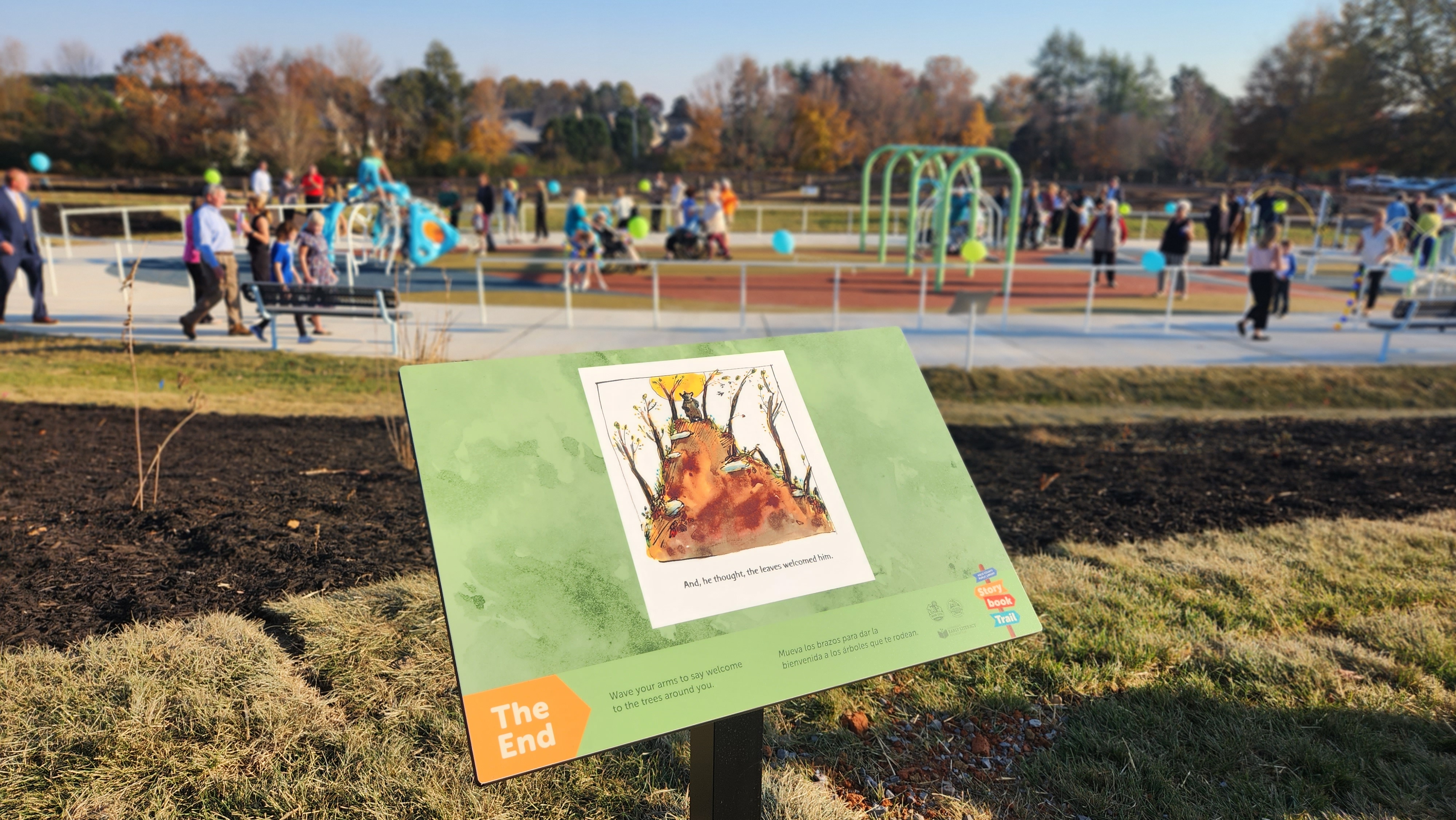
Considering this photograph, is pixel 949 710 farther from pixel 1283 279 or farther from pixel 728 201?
pixel 728 201

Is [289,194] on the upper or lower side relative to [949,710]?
upper

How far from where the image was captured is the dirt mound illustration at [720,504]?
2215 mm

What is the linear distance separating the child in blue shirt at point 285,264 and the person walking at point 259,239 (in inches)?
3.7

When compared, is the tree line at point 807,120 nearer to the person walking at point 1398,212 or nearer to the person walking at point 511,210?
the person walking at point 511,210

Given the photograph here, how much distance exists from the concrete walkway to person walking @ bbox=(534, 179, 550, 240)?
9.97 m

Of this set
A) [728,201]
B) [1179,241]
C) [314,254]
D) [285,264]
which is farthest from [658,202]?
[285,264]

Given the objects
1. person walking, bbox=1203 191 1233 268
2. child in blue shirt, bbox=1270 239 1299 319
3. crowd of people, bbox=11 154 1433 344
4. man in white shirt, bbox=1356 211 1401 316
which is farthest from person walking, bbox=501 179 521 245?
man in white shirt, bbox=1356 211 1401 316

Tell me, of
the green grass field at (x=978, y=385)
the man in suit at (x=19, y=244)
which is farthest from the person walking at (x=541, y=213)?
the green grass field at (x=978, y=385)

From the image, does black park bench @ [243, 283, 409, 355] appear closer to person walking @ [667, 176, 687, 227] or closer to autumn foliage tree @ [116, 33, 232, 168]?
person walking @ [667, 176, 687, 227]

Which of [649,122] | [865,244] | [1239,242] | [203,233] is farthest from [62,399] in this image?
[649,122]

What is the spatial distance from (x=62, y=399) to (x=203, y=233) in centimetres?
378

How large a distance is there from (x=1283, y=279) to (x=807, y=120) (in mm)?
51976

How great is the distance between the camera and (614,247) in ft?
61.6

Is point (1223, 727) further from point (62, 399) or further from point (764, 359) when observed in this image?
point (62, 399)
